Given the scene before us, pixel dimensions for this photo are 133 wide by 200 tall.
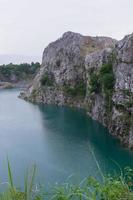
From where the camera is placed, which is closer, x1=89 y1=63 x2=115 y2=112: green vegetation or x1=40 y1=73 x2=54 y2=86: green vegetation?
x1=89 y1=63 x2=115 y2=112: green vegetation

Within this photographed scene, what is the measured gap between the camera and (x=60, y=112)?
70375 mm

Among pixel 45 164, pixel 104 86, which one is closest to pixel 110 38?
pixel 104 86

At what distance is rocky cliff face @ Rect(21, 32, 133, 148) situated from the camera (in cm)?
4519

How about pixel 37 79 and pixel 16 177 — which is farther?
pixel 37 79

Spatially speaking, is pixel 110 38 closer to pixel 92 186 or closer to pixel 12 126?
pixel 12 126

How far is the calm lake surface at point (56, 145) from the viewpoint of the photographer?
3034cm

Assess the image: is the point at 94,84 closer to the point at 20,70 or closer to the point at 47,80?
the point at 47,80

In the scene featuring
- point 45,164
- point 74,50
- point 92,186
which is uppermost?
point 74,50

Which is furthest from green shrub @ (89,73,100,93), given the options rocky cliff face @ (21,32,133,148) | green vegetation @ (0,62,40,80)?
green vegetation @ (0,62,40,80)

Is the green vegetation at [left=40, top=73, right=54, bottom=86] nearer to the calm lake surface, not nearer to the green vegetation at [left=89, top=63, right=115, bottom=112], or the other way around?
the calm lake surface

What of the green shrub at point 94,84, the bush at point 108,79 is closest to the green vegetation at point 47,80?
the green shrub at point 94,84

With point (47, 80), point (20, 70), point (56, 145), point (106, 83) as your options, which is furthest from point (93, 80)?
point (20, 70)

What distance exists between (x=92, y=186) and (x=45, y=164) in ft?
90.4

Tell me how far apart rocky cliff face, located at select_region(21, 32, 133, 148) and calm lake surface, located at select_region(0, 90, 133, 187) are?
2.42 m
